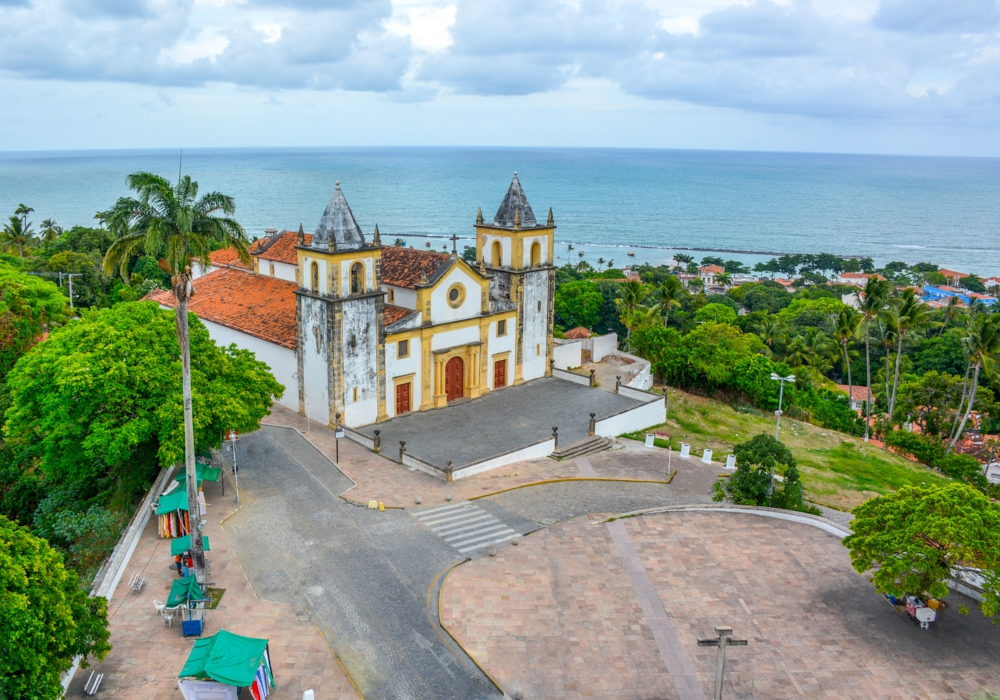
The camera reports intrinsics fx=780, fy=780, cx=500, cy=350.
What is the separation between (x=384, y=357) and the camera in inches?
1412

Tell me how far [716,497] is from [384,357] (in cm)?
1595

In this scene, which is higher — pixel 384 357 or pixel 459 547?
pixel 384 357

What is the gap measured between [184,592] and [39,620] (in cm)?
499

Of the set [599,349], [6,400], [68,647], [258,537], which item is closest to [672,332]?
[599,349]

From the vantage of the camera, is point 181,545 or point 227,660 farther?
point 181,545

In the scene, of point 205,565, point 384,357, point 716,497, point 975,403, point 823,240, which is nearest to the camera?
point 205,565

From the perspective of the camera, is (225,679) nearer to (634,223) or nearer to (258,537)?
(258,537)

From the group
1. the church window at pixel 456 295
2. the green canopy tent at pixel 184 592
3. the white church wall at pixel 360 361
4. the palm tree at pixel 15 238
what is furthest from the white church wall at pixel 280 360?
the palm tree at pixel 15 238

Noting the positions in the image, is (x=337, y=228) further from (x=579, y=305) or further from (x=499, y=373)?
(x=579, y=305)

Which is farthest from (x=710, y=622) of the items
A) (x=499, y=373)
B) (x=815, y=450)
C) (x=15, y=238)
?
(x=15, y=238)

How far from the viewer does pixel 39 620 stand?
15.5m

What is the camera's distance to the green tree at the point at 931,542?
19125mm

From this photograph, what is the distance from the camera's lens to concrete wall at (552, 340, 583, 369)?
45.6 m

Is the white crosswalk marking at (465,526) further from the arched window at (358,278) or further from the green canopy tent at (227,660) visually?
the arched window at (358,278)
